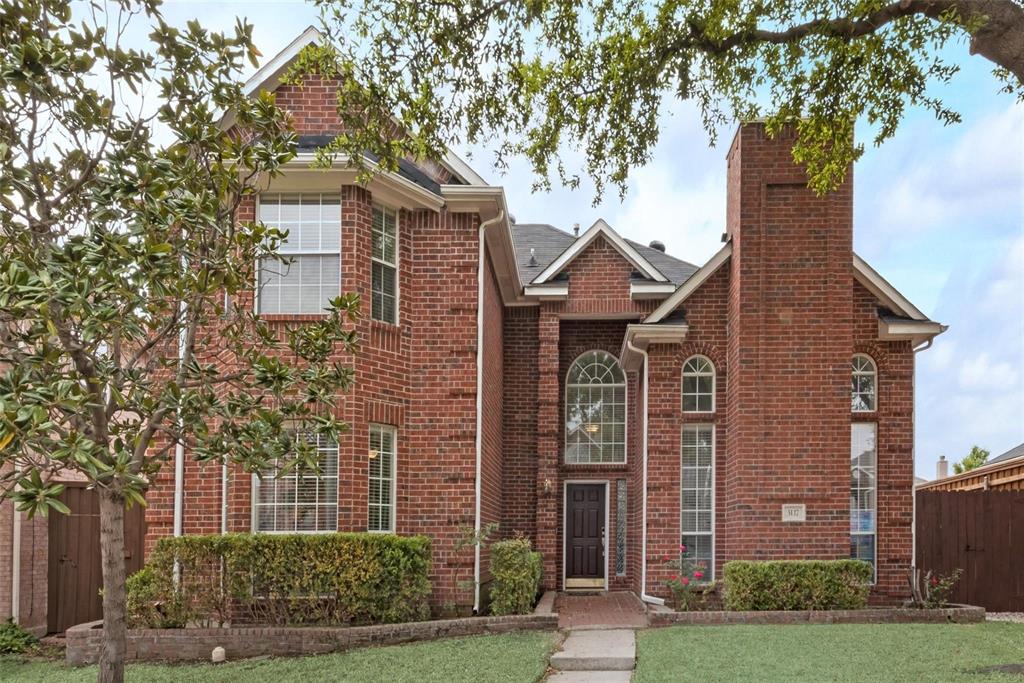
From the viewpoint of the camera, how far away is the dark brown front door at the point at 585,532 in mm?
19125

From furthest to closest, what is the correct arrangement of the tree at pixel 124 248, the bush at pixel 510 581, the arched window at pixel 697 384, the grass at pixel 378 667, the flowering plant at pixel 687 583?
the arched window at pixel 697 384 < the flowering plant at pixel 687 583 < the bush at pixel 510 581 < the grass at pixel 378 667 < the tree at pixel 124 248

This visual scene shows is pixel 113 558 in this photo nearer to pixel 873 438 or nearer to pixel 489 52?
pixel 489 52

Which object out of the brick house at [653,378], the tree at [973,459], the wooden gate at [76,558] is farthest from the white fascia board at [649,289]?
the tree at [973,459]

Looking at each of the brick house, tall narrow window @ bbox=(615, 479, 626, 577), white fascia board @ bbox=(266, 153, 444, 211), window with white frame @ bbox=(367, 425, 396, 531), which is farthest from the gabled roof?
tall narrow window @ bbox=(615, 479, 626, 577)

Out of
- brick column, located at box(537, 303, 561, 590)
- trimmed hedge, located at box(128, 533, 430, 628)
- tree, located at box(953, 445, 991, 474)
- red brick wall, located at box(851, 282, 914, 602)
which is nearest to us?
trimmed hedge, located at box(128, 533, 430, 628)

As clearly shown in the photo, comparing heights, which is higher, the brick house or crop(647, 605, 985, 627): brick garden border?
the brick house

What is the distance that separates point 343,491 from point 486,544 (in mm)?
3068

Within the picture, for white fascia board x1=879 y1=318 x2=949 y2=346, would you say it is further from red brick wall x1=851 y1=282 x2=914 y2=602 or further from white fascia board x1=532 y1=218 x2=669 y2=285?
white fascia board x1=532 y1=218 x2=669 y2=285

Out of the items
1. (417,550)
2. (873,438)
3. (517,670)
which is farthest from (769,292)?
(517,670)

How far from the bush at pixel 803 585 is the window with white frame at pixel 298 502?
18.5 ft

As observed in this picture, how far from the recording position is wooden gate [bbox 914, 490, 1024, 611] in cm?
1559

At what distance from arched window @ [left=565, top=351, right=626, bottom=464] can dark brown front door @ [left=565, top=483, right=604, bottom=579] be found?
0.68 meters

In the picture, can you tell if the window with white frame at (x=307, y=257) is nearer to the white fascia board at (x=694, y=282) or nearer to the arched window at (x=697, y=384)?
the white fascia board at (x=694, y=282)

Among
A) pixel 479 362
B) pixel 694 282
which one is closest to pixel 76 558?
pixel 479 362
